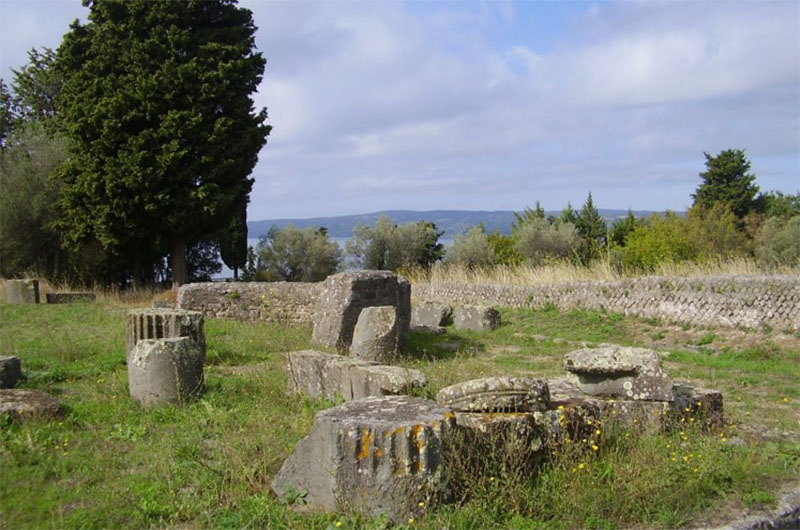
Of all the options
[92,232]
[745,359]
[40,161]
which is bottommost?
[745,359]

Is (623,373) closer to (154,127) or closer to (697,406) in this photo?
(697,406)

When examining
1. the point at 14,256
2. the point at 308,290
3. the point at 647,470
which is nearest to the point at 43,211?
the point at 14,256

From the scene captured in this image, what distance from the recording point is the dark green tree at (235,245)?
29.0m

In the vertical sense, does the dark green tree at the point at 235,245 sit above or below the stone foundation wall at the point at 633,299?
above

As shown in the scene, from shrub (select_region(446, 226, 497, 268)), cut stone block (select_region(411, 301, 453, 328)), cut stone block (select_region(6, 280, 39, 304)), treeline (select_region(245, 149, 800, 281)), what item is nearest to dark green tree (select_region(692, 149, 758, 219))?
treeline (select_region(245, 149, 800, 281))

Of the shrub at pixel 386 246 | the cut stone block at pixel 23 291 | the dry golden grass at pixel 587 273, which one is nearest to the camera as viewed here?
the dry golden grass at pixel 587 273

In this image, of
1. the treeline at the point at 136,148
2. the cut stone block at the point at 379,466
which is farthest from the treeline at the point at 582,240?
the cut stone block at the point at 379,466

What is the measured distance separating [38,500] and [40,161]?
2309 cm

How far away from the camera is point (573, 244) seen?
120 feet

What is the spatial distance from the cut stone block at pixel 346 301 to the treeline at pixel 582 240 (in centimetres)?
1565

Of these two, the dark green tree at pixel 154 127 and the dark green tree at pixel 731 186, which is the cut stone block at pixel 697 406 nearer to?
the dark green tree at pixel 154 127

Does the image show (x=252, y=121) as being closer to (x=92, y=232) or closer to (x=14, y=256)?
(x=92, y=232)

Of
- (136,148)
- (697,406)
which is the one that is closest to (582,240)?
(136,148)

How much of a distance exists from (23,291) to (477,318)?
41.5 feet
